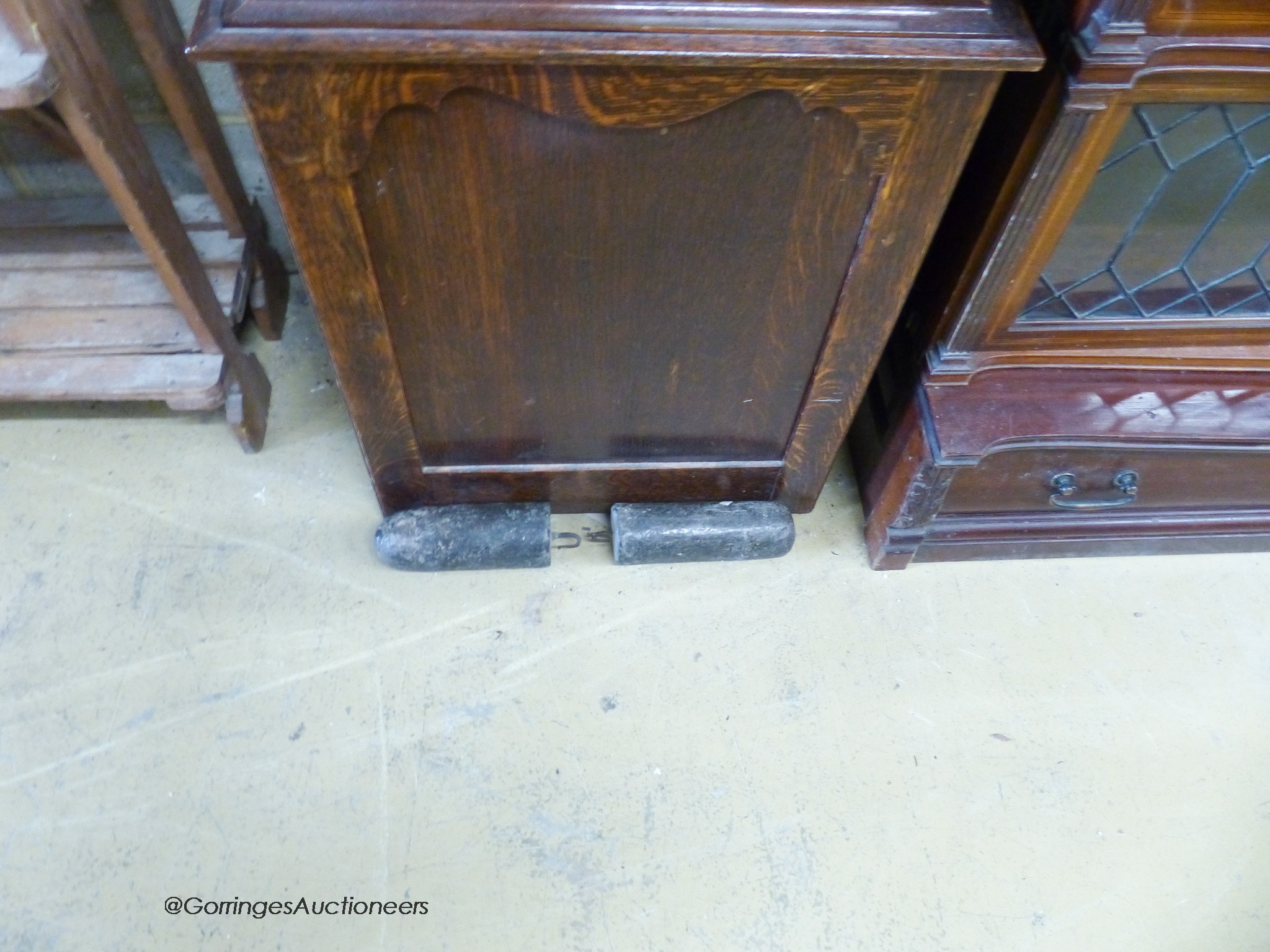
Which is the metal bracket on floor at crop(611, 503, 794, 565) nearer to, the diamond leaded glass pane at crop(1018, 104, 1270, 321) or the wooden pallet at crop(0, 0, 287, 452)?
the diamond leaded glass pane at crop(1018, 104, 1270, 321)

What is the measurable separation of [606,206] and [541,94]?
0.42ft

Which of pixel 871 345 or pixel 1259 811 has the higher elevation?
pixel 871 345

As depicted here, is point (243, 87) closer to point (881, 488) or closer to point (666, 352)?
point (666, 352)

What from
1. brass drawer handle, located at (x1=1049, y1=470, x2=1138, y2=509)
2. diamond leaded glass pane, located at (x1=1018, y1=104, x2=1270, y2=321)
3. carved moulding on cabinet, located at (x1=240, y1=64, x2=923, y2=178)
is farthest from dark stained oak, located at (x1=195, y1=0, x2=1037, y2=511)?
brass drawer handle, located at (x1=1049, y1=470, x2=1138, y2=509)

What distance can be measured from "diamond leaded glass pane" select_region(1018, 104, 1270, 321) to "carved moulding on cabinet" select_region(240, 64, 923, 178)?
248mm

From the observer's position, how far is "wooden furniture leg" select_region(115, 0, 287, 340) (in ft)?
3.35

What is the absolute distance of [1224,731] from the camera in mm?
1122

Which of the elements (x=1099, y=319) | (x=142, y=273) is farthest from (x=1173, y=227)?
(x=142, y=273)

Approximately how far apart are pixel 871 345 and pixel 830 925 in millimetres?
620

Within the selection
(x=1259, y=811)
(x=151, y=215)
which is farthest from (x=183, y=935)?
(x=1259, y=811)

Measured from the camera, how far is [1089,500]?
111 cm

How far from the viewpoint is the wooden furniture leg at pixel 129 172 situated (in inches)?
33.3

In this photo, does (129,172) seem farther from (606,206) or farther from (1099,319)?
(1099,319)

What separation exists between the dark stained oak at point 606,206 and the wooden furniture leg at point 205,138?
13.6 inches
